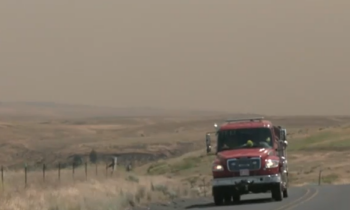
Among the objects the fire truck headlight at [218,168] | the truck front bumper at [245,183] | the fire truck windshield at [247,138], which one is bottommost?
the truck front bumper at [245,183]

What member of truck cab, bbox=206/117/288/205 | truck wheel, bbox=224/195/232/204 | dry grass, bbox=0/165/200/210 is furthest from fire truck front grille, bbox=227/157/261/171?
dry grass, bbox=0/165/200/210

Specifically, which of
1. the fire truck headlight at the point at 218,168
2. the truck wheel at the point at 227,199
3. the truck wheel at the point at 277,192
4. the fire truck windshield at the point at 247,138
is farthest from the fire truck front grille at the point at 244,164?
the truck wheel at the point at 227,199

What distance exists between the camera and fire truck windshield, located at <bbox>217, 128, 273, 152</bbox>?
104 feet

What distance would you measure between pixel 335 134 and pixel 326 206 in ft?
237

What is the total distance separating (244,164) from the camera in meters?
31.0

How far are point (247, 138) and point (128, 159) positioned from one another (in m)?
64.1

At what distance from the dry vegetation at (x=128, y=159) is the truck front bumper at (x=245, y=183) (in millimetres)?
2834

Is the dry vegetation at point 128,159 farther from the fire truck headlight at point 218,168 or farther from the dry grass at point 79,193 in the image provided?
the fire truck headlight at point 218,168

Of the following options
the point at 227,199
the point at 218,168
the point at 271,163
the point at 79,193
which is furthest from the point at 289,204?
the point at 79,193

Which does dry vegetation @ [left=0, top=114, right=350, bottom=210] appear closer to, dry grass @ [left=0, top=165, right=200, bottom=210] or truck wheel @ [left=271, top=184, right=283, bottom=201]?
dry grass @ [left=0, top=165, right=200, bottom=210]

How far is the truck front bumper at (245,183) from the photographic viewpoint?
101 ft

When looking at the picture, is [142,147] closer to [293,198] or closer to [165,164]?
[165,164]

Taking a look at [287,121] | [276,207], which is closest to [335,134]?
[287,121]

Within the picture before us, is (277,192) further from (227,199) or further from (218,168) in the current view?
(218,168)
